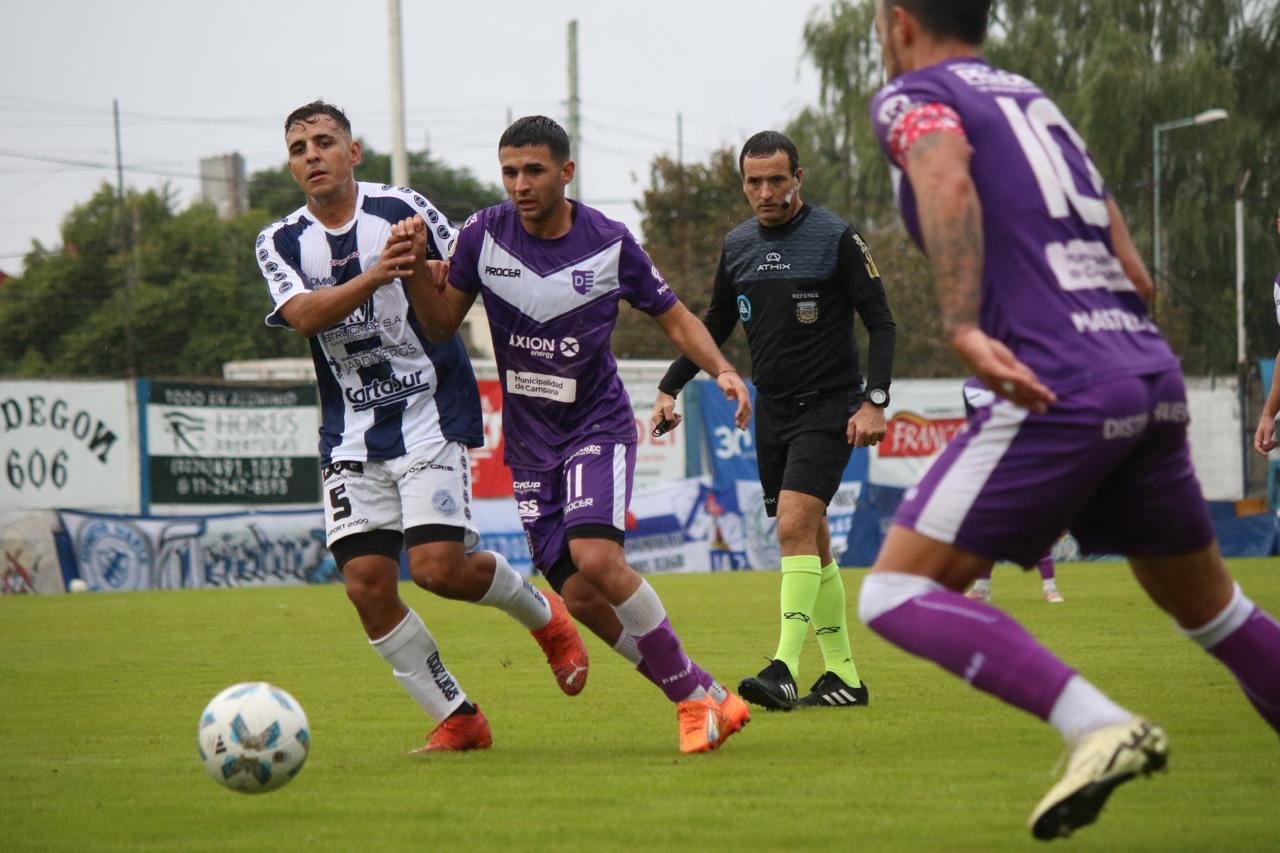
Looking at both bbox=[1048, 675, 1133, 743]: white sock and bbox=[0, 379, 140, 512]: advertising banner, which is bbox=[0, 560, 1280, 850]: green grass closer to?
bbox=[1048, 675, 1133, 743]: white sock

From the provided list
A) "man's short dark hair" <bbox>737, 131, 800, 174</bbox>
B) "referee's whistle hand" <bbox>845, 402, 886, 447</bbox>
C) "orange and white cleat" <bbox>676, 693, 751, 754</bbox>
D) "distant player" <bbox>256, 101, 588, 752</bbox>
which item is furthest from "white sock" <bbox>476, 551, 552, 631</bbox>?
"man's short dark hair" <bbox>737, 131, 800, 174</bbox>

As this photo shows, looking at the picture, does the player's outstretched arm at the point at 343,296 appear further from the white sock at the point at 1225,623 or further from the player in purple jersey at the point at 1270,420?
the player in purple jersey at the point at 1270,420

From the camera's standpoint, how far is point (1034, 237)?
4.19 metres

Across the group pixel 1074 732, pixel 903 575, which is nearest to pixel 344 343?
pixel 903 575

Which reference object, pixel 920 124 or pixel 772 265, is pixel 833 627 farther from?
pixel 920 124

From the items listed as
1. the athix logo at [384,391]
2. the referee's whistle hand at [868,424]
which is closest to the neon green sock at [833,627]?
the referee's whistle hand at [868,424]

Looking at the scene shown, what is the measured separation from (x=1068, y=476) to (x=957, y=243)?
2.01ft

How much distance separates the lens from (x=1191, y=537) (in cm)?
433

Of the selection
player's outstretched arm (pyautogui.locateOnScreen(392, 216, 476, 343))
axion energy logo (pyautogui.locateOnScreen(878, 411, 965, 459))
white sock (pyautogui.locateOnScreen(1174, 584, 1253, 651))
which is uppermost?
player's outstretched arm (pyautogui.locateOnScreen(392, 216, 476, 343))

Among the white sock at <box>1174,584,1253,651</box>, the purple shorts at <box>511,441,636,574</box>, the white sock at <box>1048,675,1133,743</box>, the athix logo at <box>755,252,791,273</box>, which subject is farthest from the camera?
the athix logo at <box>755,252,791,273</box>

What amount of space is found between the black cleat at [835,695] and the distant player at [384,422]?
5.44 feet

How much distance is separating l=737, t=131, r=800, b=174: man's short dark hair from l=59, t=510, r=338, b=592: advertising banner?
13755 millimetres

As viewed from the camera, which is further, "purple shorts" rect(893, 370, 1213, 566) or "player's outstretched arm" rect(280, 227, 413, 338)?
"player's outstretched arm" rect(280, 227, 413, 338)

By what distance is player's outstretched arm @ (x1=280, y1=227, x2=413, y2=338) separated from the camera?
6125mm
